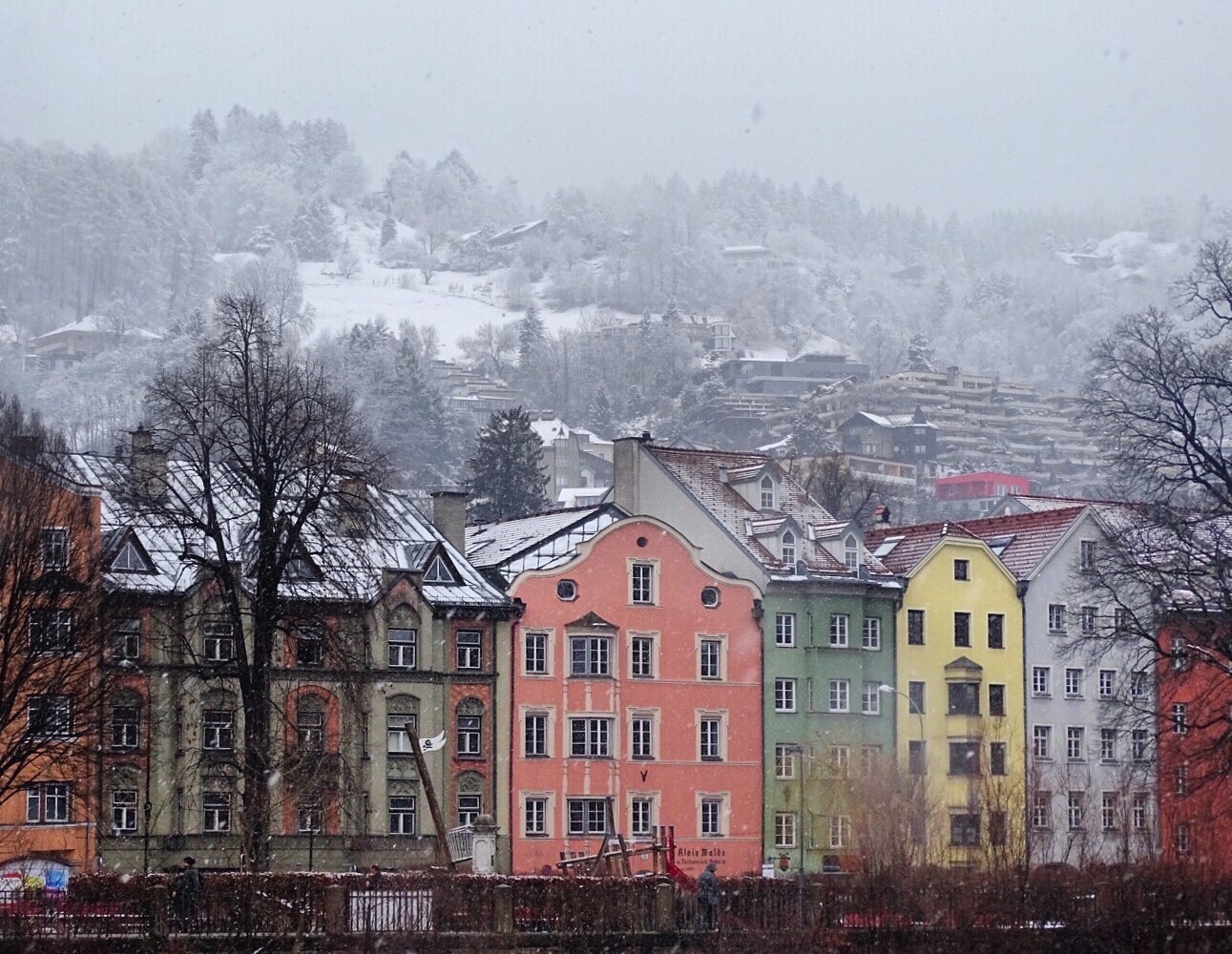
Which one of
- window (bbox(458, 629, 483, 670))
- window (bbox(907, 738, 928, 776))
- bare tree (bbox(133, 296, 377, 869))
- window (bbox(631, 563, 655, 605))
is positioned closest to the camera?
bare tree (bbox(133, 296, 377, 869))

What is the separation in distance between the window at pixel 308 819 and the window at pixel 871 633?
22932mm

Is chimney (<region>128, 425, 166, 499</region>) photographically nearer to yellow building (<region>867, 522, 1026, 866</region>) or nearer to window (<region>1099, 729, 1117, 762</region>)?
yellow building (<region>867, 522, 1026, 866</region>)

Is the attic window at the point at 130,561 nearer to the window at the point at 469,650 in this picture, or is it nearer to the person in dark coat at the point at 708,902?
the window at the point at 469,650

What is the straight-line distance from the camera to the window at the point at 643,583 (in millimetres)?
84375

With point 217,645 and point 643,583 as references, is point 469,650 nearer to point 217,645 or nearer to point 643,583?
point 643,583

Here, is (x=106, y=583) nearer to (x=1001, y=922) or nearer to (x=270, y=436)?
(x=270, y=436)

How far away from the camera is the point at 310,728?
75.6 metres

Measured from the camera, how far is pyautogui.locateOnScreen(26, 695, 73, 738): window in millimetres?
61156

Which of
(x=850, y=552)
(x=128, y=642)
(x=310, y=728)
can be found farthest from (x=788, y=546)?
(x=128, y=642)

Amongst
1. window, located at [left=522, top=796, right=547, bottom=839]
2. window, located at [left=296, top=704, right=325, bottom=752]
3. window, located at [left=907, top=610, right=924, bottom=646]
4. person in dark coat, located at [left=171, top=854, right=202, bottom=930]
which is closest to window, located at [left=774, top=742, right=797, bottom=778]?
window, located at [left=907, top=610, right=924, bottom=646]

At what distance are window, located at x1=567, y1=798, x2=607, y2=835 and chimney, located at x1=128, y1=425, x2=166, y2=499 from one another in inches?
684

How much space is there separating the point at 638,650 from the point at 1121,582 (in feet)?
91.3

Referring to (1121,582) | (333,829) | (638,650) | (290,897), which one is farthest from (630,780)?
(290,897)

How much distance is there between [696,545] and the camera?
3482 inches
